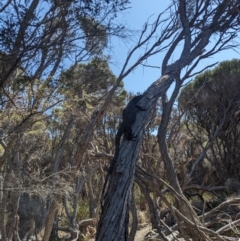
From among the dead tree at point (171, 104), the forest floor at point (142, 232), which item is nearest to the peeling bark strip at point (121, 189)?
the dead tree at point (171, 104)

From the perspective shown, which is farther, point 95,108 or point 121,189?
point 95,108

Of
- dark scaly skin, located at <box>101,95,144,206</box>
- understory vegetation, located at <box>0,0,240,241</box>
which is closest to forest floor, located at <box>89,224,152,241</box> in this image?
understory vegetation, located at <box>0,0,240,241</box>

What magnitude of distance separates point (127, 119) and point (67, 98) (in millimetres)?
3053

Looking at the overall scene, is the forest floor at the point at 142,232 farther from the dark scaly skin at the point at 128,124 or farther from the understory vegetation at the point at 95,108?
the dark scaly skin at the point at 128,124

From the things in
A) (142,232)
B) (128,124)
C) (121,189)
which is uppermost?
(128,124)

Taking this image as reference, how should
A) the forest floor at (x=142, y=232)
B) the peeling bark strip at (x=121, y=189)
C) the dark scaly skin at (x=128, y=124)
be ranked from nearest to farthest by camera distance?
1. the peeling bark strip at (x=121, y=189)
2. the dark scaly skin at (x=128, y=124)
3. the forest floor at (x=142, y=232)

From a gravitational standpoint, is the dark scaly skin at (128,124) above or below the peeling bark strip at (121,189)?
above

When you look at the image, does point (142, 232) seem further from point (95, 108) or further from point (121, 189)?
point (121, 189)

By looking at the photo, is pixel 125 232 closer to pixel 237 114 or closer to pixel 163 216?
pixel 163 216

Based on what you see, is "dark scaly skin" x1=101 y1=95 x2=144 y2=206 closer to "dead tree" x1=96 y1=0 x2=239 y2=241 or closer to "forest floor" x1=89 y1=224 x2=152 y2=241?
"dead tree" x1=96 y1=0 x2=239 y2=241

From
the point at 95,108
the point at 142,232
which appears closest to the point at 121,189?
the point at 95,108

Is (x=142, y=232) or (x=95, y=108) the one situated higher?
(x=95, y=108)

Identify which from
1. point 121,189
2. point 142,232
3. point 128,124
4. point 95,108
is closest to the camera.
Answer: point 121,189

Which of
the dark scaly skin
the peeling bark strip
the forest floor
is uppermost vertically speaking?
the dark scaly skin
